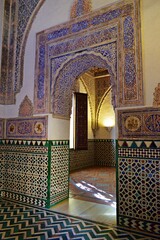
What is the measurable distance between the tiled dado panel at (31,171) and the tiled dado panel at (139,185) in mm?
1125

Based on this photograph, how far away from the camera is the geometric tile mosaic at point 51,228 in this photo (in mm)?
2029

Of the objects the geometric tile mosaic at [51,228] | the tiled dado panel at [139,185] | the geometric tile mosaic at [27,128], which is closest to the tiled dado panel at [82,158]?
the geometric tile mosaic at [27,128]

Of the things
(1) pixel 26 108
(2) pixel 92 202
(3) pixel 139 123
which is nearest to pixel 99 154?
(2) pixel 92 202

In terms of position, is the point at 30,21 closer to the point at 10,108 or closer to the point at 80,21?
the point at 80,21

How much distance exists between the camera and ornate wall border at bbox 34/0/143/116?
240 cm

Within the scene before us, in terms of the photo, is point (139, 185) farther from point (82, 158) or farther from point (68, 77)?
point (82, 158)

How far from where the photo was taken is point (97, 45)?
2684 mm

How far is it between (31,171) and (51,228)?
1.08 meters

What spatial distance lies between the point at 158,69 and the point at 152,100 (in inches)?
14.3

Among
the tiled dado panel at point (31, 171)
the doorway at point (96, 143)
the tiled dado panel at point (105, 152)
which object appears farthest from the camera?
the tiled dado panel at point (105, 152)

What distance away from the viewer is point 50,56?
312 centimetres

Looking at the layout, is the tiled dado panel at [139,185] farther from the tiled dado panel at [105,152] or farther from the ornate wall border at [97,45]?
the tiled dado panel at [105,152]

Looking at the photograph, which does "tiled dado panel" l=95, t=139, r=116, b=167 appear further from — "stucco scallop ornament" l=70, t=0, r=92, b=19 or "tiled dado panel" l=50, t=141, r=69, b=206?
"stucco scallop ornament" l=70, t=0, r=92, b=19

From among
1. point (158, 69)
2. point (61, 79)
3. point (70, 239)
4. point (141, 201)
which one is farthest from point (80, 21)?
point (70, 239)
